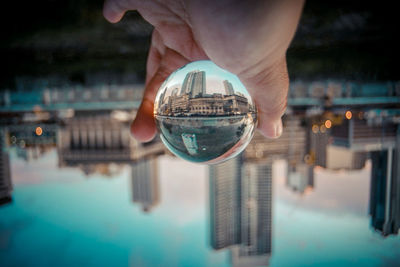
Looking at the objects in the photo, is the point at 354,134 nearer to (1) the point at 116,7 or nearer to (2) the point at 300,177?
(1) the point at 116,7

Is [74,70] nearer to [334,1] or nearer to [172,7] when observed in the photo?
[172,7]

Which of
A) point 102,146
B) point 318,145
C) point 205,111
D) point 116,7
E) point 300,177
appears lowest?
point 300,177

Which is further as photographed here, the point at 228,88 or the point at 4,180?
the point at 4,180

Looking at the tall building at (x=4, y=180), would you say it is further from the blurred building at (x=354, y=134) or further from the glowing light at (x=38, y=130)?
the blurred building at (x=354, y=134)

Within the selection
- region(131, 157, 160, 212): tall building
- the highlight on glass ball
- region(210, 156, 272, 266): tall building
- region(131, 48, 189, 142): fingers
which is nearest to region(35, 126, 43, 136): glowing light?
region(131, 48, 189, 142): fingers

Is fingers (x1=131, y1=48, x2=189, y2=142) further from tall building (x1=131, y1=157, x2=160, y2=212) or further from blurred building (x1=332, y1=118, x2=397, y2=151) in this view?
tall building (x1=131, y1=157, x2=160, y2=212)

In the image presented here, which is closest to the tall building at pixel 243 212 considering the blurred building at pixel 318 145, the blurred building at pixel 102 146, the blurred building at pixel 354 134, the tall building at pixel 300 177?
the tall building at pixel 300 177

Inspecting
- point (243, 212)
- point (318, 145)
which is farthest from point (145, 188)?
point (318, 145)
